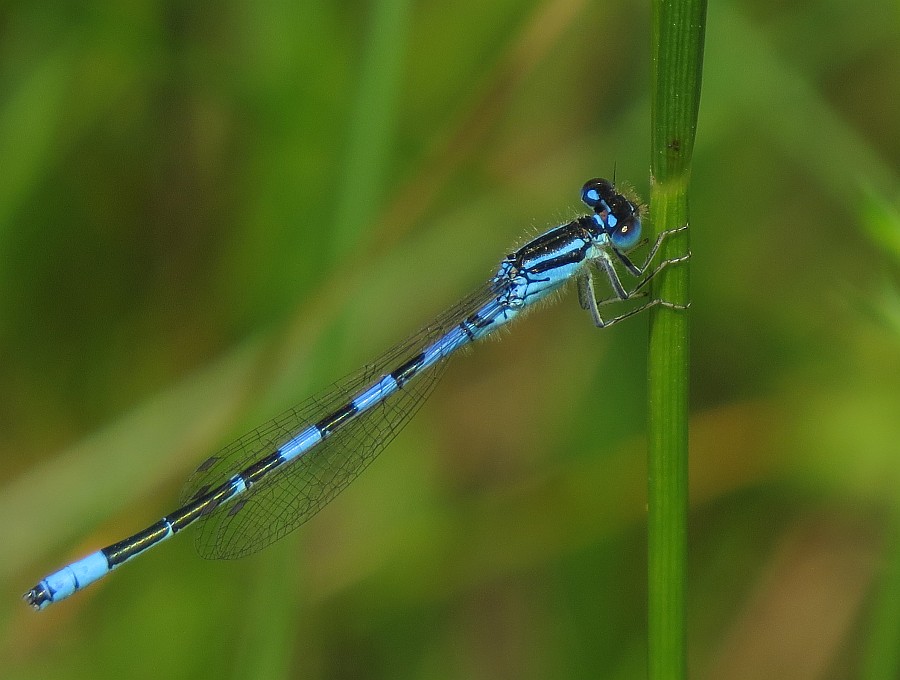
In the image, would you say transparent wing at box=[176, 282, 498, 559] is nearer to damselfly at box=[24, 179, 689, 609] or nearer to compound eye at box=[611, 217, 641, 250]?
damselfly at box=[24, 179, 689, 609]

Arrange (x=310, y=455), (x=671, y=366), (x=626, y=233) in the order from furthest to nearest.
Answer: (x=310, y=455), (x=626, y=233), (x=671, y=366)

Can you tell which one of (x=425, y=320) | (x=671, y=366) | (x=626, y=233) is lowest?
(x=671, y=366)

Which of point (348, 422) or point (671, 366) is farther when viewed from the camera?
point (348, 422)

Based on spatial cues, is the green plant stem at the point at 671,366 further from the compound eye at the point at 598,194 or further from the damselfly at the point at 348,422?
the compound eye at the point at 598,194

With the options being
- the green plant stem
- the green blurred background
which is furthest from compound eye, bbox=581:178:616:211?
the green plant stem

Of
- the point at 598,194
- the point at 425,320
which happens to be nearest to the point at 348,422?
the point at 425,320

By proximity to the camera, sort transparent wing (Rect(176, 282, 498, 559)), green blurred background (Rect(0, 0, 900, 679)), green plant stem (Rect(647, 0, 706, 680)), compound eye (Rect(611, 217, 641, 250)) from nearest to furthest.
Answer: green plant stem (Rect(647, 0, 706, 680))
compound eye (Rect(611, 217, 641, 250))
transparent wing (Rect(176, 282, 498, 559))
green blurred background (Rect(0, 0, 900, 679))

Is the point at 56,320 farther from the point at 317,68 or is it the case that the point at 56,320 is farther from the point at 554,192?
the point at 554,192

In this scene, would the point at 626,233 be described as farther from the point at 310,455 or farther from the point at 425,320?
the point at 310,455
